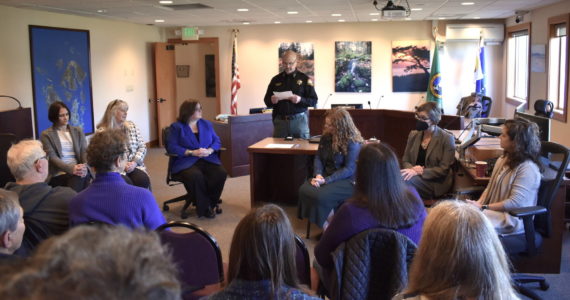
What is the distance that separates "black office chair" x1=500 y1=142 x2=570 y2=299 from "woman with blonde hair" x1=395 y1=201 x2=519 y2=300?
5.67 ft

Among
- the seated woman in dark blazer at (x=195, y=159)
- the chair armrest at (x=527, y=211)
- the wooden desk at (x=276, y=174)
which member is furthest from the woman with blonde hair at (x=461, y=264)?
the seated woman in dark blazer at (x=195, y=159)

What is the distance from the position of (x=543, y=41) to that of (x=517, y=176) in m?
5.96

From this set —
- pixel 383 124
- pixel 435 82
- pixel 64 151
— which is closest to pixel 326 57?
pixel 435 82

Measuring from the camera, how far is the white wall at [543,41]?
754 centimetres

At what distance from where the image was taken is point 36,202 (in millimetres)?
2730

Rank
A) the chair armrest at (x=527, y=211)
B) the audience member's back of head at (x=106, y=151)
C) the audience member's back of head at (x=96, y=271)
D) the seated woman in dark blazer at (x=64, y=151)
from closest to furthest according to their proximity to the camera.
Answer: the audience member's back of head at (x=96, y=271) < the audience member's back of head at (x=106, y=151) < the chair armrest at (x=527, y=211) < the seated woman in dark blazer at (x=64, y=151)

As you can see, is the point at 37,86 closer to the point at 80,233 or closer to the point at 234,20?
the point at 234,20

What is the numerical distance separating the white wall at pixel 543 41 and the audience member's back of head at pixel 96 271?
7937 mm

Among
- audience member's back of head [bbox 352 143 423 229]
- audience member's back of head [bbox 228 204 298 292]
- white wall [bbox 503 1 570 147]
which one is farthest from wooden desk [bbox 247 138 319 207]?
white wall [bbox 503 1 570 147]

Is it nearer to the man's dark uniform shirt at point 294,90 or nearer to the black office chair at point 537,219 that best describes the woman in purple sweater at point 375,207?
the black office chair at point 537,219

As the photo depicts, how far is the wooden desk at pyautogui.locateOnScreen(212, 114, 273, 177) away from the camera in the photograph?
286 inches

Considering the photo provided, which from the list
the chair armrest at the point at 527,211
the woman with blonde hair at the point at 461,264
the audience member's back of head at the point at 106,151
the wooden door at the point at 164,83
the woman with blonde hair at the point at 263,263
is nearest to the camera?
the woman with blonde hair at the point at 461,264

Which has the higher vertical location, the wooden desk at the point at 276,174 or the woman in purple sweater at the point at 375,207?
the woman in purple sweater at the point at 375,207

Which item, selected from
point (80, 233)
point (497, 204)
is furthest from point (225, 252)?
point (80, 233)
